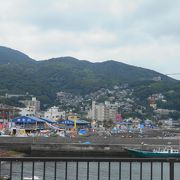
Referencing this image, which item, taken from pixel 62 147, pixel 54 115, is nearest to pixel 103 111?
pixel 54 115

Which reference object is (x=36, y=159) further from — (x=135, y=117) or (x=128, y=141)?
(x=135, y=117)

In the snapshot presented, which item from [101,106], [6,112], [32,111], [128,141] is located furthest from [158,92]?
[128,141]

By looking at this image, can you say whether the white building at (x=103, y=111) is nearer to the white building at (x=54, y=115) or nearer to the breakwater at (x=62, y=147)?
the white building at (x=54, y=115)

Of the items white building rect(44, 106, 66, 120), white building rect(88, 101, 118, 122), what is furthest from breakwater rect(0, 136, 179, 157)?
white building rect(88, 101, 118, 122)

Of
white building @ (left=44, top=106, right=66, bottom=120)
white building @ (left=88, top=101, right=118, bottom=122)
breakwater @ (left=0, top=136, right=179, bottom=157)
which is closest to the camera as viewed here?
breakwater @ (left=0, top=136, right=179, bottom=157)

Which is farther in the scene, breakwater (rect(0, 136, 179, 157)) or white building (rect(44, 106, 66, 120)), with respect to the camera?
white building (rect(44, 106, 66, 120))

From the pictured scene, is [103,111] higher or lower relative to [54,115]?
higher

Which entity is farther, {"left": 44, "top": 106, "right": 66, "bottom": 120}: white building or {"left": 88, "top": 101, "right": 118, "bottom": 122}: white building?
{"left": 88, "top": 101, "right": 118, "bottom": 122}: white building

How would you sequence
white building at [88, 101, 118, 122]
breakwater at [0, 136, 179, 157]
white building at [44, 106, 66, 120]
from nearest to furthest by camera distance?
1. breakwater at [0, 136, 179, 157]
2. white building at [44, 106, 66, 120]
3. white building at [88, 101, 118, 122]

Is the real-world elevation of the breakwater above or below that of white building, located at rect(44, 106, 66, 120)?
below

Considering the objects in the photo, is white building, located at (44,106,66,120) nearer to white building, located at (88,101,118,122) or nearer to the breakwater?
white building, located at (88,101,118,122)

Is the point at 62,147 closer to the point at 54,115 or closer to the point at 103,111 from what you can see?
the point at 54,115

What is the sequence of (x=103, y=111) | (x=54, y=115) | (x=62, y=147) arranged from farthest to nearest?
(x=103, y=111) < (x=54, y=115) < (x=62, y=147)

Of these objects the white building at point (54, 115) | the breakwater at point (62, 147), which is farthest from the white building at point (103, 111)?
the breakwater at point (62, 147)
